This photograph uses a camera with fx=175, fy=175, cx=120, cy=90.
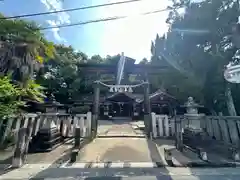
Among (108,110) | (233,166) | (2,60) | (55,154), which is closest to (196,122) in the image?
(233,166)

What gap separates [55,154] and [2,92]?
Result: 2.95 meters

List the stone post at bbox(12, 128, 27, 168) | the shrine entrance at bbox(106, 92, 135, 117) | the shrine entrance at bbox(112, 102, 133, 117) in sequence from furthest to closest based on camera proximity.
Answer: the shrine entrance at bbox(112, 102, 133, 117)
the shrine entrance at bbox(106, 92, 135, 117)
the stone post at bbox(12, 128, 27, 168)

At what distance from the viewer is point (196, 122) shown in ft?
24.1

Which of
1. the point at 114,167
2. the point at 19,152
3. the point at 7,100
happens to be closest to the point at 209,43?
the point at 114,167

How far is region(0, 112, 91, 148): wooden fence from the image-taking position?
20.3 feet

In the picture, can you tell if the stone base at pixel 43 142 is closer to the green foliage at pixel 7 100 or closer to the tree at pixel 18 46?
the green foliage at pixel 7 100

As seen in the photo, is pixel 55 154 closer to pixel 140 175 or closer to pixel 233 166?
pixel 140 175

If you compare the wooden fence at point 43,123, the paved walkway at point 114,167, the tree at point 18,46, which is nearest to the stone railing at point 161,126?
the paved walkway at point 114,167

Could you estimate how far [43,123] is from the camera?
22.0ft

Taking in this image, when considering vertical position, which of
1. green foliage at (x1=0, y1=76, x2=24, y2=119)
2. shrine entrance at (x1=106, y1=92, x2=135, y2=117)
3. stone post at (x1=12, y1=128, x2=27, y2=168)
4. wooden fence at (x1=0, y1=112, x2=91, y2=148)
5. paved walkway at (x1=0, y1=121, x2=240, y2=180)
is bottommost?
paved walkway at (x1=0, y1=121, x2=240, y2=180)

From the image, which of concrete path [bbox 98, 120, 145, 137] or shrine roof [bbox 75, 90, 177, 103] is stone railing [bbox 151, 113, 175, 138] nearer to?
concrete path [bbox 98, 120, 145, 137]

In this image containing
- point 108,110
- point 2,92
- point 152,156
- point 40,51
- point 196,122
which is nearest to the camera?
point 152,156

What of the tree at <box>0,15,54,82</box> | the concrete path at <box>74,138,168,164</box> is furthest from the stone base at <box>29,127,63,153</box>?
the tree at <box>0,15,54,82</box>

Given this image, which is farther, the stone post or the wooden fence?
the wooden fence
